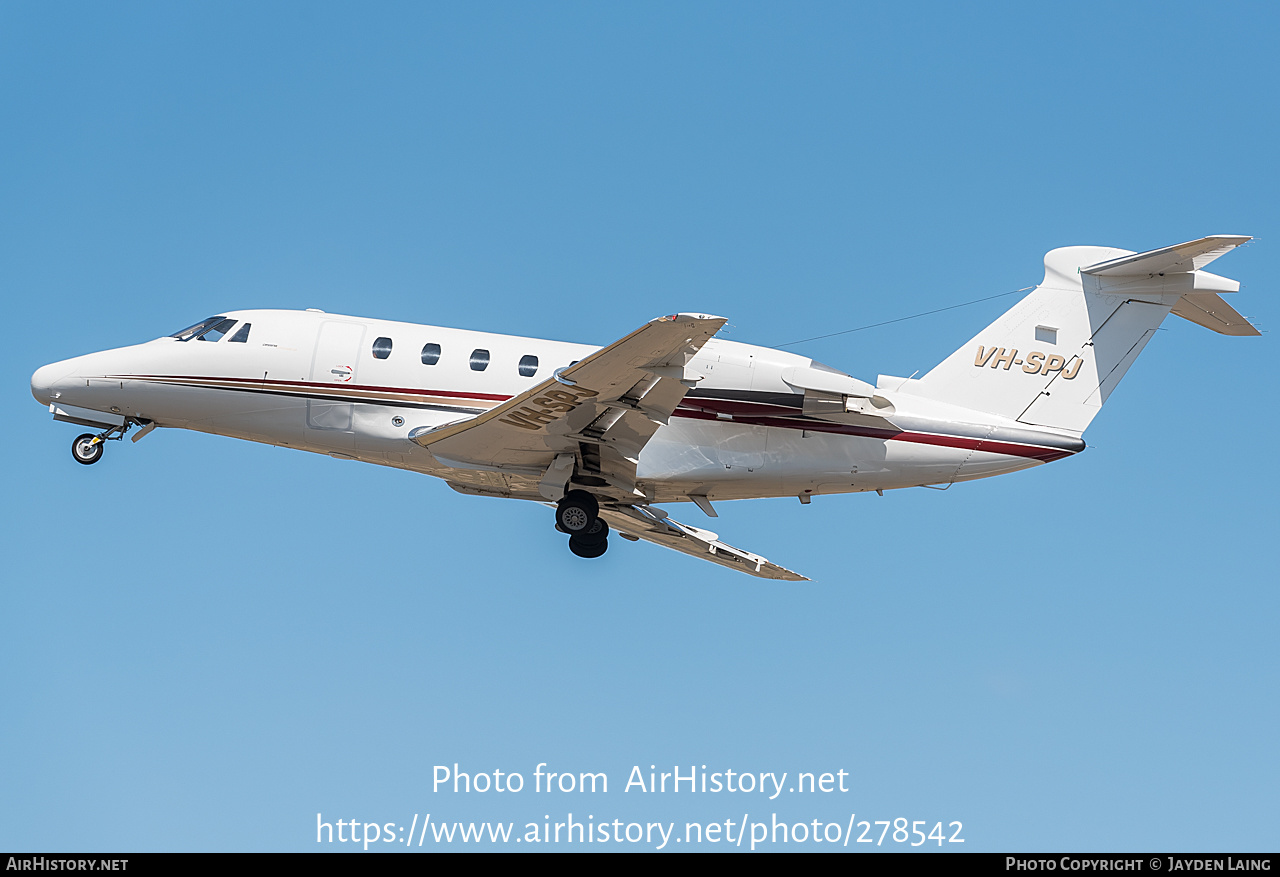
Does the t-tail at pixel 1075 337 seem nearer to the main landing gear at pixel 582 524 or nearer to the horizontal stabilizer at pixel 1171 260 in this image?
the horizontal stabilizer at pixel 1171 260

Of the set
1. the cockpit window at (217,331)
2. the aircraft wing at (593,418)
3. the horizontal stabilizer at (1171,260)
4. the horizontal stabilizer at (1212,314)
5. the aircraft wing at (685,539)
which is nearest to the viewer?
the aircraft wing at (593,418)

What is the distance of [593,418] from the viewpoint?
681 inches

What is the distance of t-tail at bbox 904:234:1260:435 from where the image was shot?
1825 centimetres

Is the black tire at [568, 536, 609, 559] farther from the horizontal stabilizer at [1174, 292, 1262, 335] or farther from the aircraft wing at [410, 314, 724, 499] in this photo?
the horizontal stabilizer at [1174, 292, 1262, 335]

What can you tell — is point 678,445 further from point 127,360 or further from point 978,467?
point 127,360

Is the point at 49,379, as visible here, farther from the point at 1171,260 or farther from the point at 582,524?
the point at 1171,260

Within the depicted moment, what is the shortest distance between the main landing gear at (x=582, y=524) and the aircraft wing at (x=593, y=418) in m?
0.27

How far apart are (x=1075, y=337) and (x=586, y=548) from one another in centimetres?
788

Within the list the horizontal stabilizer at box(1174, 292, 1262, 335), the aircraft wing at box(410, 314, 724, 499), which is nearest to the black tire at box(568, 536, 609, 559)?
A: the aircraft wing at box(410, 314, 724, 499)

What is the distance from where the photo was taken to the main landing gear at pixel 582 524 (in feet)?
60.8

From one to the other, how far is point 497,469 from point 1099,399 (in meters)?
8.84

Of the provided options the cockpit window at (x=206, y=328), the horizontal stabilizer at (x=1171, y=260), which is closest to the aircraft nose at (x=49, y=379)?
the cockpit window at (x=206, y=328)

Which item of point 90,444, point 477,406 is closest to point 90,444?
point 90,444
